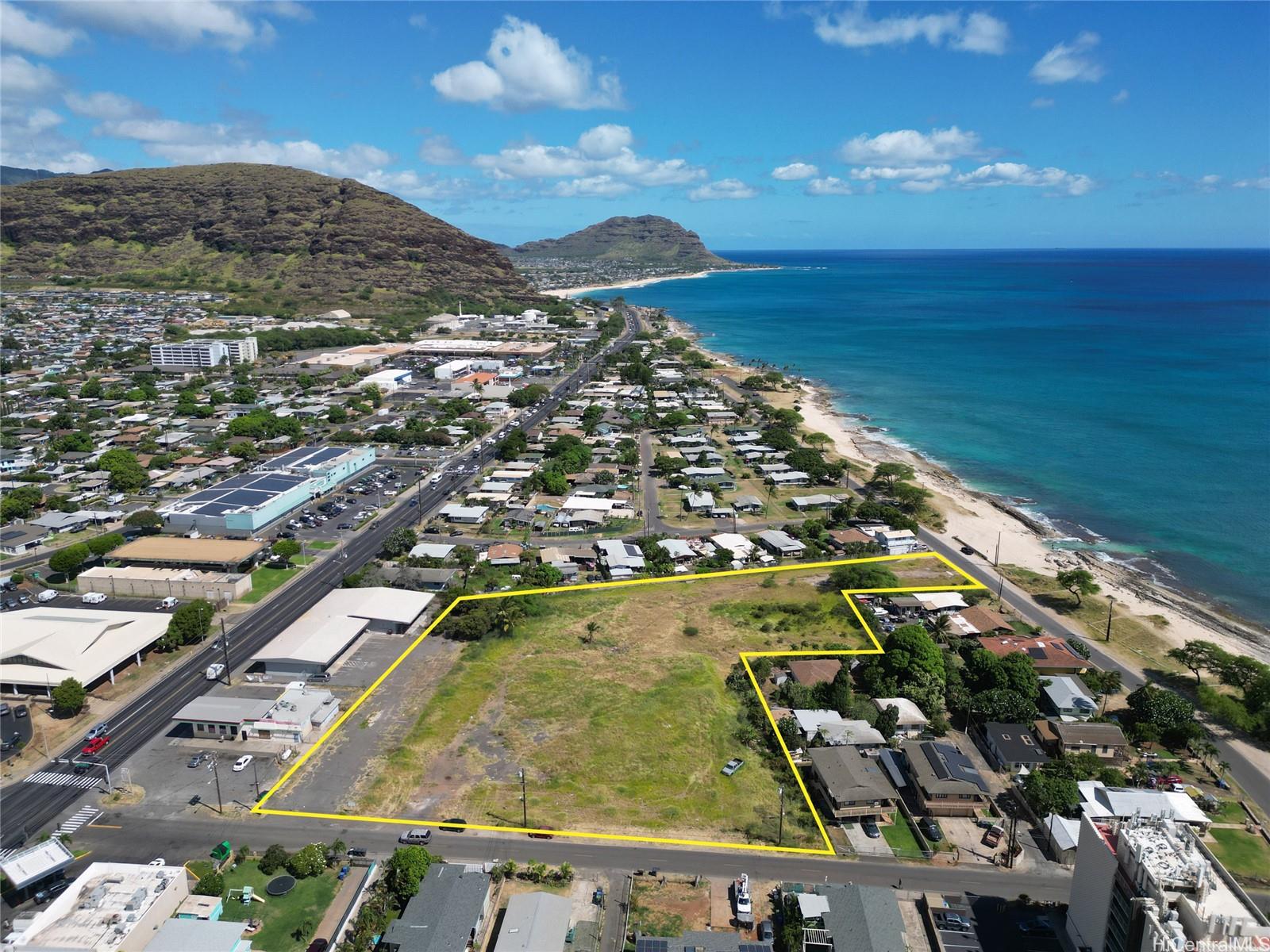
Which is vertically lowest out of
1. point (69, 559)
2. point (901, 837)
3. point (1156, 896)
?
point (901, 837)

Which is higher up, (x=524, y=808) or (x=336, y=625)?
(x=336, y=625)

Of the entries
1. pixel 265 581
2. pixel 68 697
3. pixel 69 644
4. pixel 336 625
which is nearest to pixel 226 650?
pixel 336 625

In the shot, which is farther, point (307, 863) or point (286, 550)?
point (286, 550)

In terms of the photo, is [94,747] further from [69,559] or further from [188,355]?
[188,355]

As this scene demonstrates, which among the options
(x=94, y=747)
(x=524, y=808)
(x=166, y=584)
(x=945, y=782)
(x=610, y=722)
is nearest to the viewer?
(x=524, y=808)

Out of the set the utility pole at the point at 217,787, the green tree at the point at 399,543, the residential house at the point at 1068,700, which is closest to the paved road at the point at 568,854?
the utility pole at the point at 217,787

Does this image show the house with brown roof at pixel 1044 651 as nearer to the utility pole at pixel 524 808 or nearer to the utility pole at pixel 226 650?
the utility pole at pixel 524 808

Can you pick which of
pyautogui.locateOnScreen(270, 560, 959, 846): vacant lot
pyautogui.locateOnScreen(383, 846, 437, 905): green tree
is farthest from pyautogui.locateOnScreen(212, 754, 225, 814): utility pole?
pyautogui.locateOnScreen(383, 846, 437, 905): green tree
